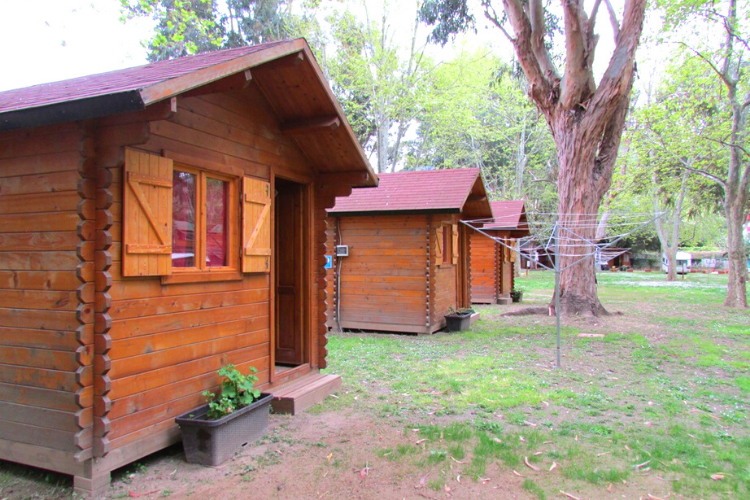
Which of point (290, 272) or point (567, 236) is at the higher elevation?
point (567, 236)

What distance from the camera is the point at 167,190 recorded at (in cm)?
385

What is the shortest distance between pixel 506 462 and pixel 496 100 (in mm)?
29793

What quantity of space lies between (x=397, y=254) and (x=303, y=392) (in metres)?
5.87

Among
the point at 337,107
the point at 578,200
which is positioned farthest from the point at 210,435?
the point at 578,200

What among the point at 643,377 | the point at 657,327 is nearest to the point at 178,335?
the point at 643,377

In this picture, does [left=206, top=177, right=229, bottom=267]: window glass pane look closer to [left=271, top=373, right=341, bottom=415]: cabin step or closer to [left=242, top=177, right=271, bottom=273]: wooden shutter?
[left=242, top=177, right=271, bottom=273]: wooden shutter

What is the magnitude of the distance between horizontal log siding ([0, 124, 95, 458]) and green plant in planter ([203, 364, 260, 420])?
3.38 ft

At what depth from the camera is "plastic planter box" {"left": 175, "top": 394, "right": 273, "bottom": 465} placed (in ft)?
12.6

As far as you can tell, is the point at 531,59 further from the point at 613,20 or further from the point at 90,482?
the point at 90,482

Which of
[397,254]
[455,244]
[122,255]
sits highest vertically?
[455,244]

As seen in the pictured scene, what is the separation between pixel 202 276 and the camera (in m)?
4.23

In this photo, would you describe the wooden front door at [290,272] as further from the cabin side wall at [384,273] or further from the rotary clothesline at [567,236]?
the cabin side wall at [384,273]

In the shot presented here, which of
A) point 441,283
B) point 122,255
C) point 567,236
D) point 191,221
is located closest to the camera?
point 122,255

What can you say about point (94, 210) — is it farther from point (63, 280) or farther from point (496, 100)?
point (496, 100)
